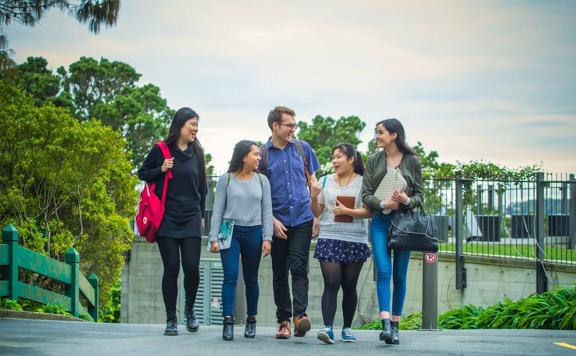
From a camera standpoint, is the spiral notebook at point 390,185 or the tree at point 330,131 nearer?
the spiral notebook at point 390,185

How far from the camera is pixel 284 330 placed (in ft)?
Result: 29.5

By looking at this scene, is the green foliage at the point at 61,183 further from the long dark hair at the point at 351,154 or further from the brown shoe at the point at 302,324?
the long dark hair at the point at 351,154

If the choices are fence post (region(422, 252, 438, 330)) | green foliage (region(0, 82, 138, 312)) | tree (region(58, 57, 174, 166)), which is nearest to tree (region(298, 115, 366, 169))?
tree (region(58, 57, 174, 166))

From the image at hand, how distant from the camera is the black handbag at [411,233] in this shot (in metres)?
8.55

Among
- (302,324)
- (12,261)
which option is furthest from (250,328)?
(12,261)

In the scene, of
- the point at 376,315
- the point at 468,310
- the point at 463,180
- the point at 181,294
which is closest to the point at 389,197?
the point at 468,310

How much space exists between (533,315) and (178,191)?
16.8 feet

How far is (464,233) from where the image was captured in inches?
706

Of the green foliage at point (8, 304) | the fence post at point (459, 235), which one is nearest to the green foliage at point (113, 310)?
the fence post at point (459, 235)

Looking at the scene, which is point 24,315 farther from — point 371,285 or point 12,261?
point 371,285

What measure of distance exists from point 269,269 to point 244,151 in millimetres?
12588

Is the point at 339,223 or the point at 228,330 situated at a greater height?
the point at 339,223

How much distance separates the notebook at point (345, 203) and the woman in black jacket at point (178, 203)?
1.31 metres

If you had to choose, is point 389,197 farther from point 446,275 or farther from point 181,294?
point 181,294
